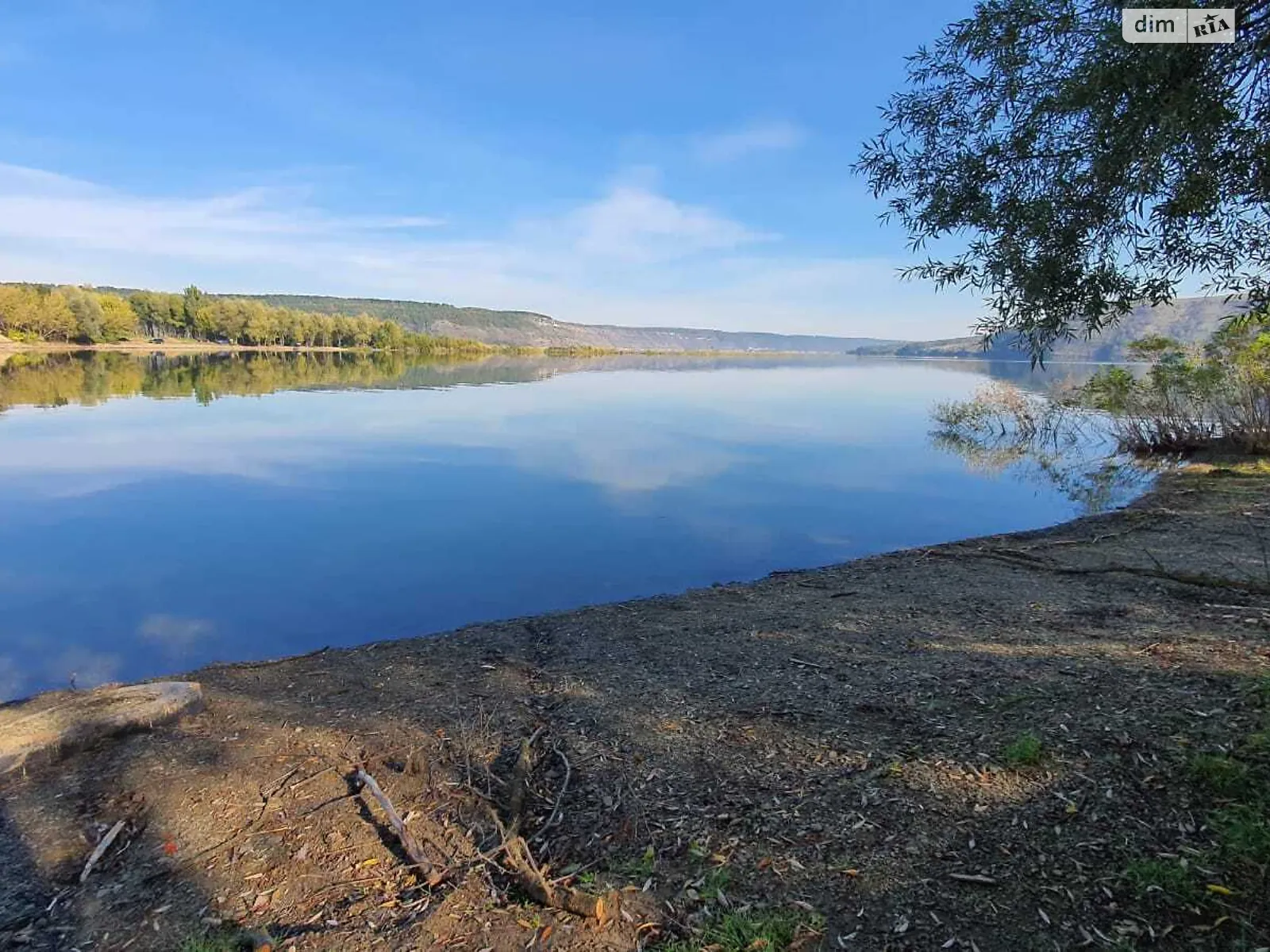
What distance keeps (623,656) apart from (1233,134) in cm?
611

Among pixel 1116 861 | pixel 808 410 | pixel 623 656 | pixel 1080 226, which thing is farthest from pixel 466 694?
pixel 808 410

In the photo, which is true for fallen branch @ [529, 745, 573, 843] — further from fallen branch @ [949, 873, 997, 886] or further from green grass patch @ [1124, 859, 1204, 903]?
green grass patch @ [1124, 859, 1204, 903]

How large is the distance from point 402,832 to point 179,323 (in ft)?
515

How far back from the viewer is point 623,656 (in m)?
7.03

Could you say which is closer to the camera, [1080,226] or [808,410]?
[1080,226]

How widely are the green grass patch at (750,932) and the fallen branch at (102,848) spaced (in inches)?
121

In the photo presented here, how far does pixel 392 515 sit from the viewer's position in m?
15.7

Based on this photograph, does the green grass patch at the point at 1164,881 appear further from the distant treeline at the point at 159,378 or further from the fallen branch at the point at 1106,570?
the distant treeline at the point at 159,378

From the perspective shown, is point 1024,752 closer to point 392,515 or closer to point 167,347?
point 392,515

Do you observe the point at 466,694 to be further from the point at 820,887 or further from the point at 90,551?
the point at 90,551

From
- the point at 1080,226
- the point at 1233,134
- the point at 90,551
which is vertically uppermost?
the point at 1233,134

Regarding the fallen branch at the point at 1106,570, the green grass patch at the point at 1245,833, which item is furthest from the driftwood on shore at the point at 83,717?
the fallen branch at the point at 1106,570

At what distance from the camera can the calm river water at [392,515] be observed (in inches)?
389

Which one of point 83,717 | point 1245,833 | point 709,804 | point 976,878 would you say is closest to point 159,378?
point 83,717
